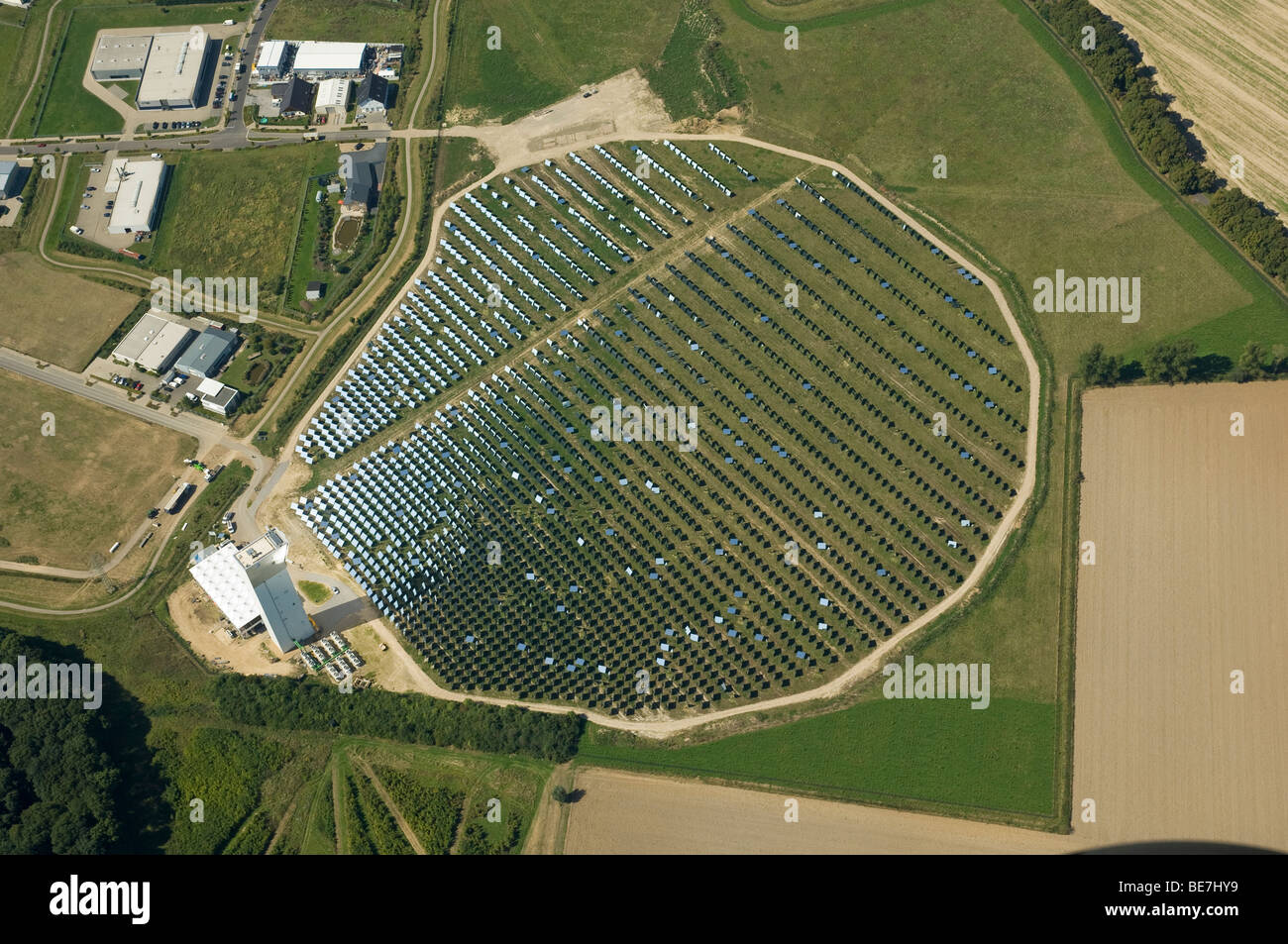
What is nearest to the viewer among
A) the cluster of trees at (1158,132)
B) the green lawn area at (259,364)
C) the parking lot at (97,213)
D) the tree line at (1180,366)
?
the tree line at (1180,366)

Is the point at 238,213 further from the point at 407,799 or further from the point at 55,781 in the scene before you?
the point at 407,799

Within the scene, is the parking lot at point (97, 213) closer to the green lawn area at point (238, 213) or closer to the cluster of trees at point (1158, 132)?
the green lawn area at point (238, 213)

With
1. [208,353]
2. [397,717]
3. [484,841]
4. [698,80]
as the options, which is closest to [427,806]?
[484,841]

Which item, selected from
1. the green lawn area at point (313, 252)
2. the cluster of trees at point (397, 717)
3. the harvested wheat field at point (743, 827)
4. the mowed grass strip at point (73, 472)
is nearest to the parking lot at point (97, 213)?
the green lawn area at point (313, 252)

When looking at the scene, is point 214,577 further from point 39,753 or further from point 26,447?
point 26,447

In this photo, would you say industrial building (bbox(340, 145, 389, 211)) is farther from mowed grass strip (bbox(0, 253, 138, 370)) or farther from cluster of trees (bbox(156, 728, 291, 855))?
cluster of trees (bbox(156, 728, 291, 855))

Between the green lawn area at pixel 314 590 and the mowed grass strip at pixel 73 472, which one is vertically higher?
the mowed grass strip at pixel 73 472
